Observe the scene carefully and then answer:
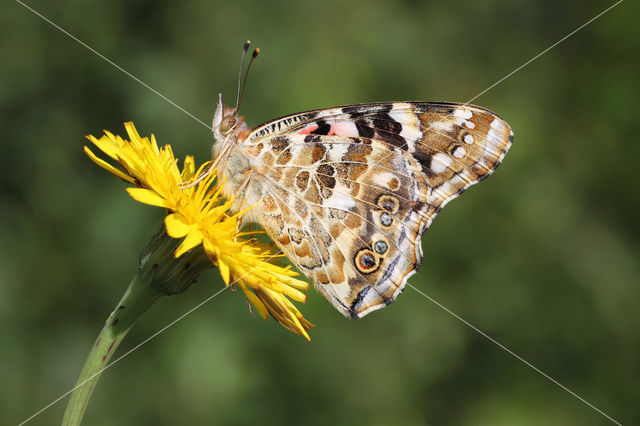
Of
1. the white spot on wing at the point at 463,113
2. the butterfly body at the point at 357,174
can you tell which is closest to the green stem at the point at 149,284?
the butterfly body at the point at 357,174

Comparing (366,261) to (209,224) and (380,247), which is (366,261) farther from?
(209,224)

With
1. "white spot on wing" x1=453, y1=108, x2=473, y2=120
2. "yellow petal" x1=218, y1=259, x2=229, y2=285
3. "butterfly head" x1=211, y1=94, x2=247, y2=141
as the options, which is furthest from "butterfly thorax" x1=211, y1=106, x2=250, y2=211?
"white spot on wing" x1=453, y1=108, x2=473, y2=120

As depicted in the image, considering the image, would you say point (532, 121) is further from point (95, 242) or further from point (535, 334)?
point (95, 242)

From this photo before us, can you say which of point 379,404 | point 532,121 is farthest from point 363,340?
point 532,121

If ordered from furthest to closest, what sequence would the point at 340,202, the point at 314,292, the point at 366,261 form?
1. the point at 314,292
2. the point at 340,202
3. the point at 366,261

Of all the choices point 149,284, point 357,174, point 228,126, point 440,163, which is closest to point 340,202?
point 357,174

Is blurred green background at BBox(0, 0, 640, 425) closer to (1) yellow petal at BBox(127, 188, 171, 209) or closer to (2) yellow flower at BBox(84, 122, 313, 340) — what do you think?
(2) yellow flower at BBox(84, 122, 313, 340)
